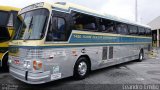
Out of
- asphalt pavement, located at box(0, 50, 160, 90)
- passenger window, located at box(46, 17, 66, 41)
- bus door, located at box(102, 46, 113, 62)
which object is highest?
passenger window, located at box(46, 17, 66, 41)

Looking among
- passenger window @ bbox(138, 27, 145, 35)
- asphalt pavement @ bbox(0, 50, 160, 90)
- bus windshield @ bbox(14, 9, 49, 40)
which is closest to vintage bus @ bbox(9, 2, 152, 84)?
bus windshield @ bbox(14, 9, 49, 40)

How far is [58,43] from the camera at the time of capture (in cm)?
645

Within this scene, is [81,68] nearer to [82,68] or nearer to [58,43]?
[82,68]

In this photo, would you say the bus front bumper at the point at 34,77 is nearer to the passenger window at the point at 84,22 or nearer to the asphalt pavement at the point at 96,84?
the asphalt pavement at the point at 96,84

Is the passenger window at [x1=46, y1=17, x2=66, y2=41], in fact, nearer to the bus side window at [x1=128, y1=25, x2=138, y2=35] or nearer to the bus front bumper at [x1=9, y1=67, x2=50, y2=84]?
the bus front bumper at [x1=9, y1=67, x2=50, y2=84]

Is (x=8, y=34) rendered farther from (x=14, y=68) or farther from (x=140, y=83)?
(x=140, y=83)

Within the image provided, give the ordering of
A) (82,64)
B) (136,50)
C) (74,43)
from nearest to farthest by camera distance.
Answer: (74,43), (82,64), (136,50)

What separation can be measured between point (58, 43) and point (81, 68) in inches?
69.2

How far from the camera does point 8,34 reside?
8.79m

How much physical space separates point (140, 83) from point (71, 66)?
2.77 meters

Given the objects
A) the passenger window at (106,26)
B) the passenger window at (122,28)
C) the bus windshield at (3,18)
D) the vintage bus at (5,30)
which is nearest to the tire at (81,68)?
the passenger window at (106,26)

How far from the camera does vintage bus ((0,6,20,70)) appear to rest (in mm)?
8656

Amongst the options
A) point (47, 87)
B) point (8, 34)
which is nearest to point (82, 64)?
point (47, 87)

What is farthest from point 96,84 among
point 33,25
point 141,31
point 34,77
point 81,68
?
point 141,31
